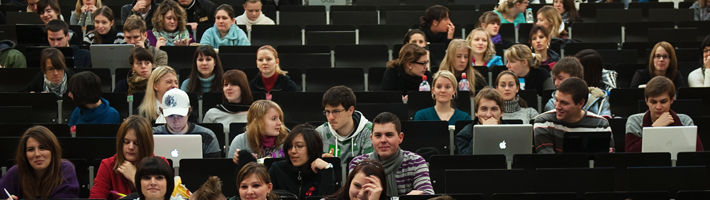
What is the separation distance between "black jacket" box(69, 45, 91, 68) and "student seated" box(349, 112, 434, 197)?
402 cm

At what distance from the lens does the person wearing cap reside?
20.1 ft

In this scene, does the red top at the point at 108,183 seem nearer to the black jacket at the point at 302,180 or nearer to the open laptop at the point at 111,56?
the black jacket at the point at 302,180

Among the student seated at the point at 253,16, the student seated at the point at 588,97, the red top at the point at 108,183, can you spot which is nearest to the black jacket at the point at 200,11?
the student seated at the point at 253,16

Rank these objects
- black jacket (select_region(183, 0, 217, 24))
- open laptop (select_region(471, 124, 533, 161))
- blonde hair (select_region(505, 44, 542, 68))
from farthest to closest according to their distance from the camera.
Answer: black jacket (select_region(183, 0, 217, 24)), blonde hair (select_region(505, 44, 542, 68)), open laptop (select_region(471, 124, 533, 161))

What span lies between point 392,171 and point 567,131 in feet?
4.85

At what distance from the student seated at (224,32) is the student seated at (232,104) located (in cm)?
229

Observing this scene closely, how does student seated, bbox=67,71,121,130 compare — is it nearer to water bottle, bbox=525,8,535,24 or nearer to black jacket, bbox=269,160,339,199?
black jacket, bbox=269,160,339,199

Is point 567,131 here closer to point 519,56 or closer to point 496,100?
point 496,100

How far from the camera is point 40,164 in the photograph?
536 centimetres

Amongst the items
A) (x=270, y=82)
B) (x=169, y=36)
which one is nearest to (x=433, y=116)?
(x=270, y=82)

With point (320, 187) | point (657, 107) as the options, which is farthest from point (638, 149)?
point (320, 187)

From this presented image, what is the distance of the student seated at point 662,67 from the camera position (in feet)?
26.1

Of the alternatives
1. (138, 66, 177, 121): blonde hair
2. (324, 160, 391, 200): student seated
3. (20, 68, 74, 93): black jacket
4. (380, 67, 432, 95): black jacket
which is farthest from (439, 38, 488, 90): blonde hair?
(20, 68, 74, 93): black jacket

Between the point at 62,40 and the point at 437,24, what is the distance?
3.78 m
